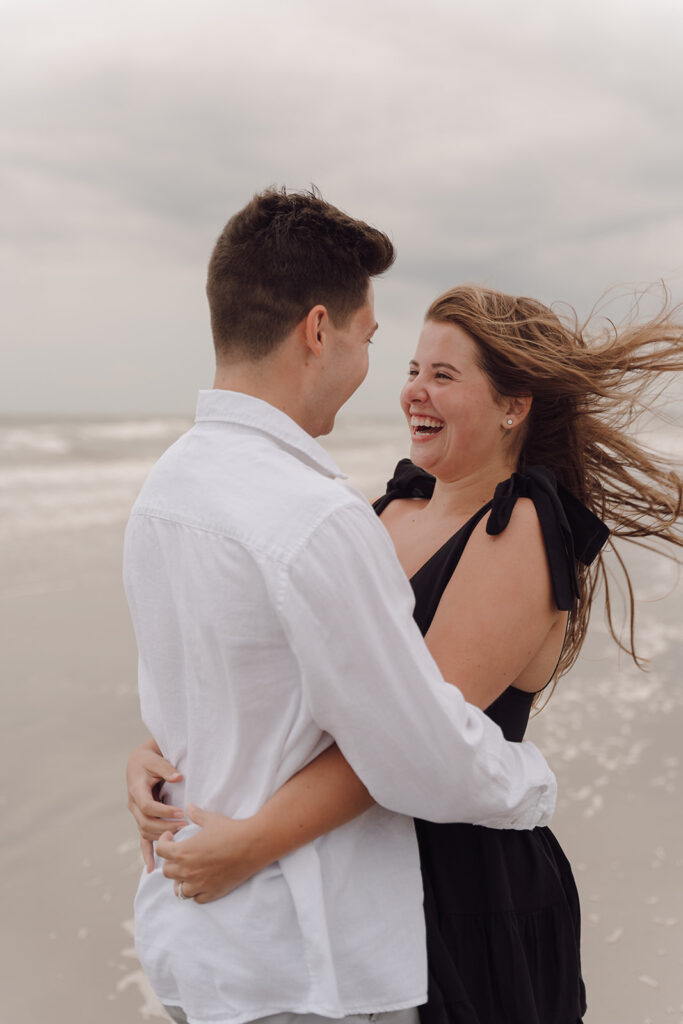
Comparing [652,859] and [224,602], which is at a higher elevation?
[224,602]

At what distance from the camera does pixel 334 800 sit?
157 cm

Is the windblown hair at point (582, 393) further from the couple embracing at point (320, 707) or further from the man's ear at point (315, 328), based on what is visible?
the man's ear at point (315, 328)

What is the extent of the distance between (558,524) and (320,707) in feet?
2.81

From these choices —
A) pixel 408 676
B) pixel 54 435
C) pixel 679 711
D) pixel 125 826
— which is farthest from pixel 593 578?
pixel 54 435

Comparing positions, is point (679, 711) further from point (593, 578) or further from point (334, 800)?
point (334, 800)

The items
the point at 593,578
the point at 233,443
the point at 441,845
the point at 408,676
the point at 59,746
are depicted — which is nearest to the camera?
the point at 408,676

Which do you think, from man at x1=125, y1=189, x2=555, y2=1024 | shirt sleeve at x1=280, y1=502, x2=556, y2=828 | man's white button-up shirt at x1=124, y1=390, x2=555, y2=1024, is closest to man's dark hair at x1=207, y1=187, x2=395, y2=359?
man at x1=125, y1=189, x2=555, y2=1024

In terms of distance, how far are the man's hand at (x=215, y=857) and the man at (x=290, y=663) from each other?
0.04 m

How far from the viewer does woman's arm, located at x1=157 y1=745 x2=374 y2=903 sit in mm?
1553

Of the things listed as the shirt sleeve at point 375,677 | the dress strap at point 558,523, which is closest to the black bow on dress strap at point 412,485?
the dress strap at point 558,523

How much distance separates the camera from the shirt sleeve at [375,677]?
1433mm

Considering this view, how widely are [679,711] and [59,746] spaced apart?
12.3 ft

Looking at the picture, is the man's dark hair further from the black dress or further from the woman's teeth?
the woman's teeth

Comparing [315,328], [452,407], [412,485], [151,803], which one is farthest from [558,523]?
[151,803]
